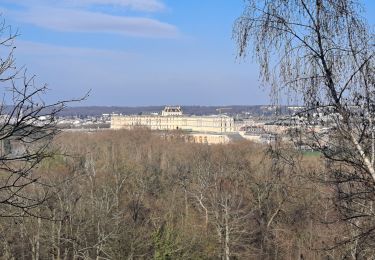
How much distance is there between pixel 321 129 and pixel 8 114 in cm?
292

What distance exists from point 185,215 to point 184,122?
95033mm

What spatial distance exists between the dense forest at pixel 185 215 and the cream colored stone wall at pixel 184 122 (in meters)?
64.5

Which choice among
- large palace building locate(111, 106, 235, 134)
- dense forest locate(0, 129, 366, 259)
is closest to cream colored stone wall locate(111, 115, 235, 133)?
large palace building locate(111, 106, 235, 134)

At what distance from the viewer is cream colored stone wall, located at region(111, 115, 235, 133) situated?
108375mm

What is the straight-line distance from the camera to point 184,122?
4761 inches

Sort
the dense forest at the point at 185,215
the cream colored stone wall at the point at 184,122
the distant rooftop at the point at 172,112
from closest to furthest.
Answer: the dense forest at the point at 185,215 → the cream colored stone wall at the point at 184,122 → the distant rooftop at the point at 172,112

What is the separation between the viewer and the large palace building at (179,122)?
356ft

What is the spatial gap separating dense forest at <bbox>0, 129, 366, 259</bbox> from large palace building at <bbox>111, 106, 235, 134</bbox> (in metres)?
64.7

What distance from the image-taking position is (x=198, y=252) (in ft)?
62.2

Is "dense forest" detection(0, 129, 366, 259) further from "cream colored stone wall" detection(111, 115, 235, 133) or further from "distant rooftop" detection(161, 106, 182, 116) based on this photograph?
"distant rooftop" detection(161, 106, 182, 116)

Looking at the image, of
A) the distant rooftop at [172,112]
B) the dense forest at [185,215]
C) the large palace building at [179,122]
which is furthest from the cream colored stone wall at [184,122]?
the dense forest at [185,215]

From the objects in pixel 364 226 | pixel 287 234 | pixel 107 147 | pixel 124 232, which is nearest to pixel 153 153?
pixel 107 147

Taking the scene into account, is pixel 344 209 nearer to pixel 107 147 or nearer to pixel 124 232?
pixel 124 232

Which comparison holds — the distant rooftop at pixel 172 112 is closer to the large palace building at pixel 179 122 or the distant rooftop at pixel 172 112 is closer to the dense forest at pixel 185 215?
the large palace building at pixel 179 122
